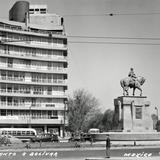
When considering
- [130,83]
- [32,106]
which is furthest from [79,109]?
[130,83]

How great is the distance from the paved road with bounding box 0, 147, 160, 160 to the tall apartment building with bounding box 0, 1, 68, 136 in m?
60.2

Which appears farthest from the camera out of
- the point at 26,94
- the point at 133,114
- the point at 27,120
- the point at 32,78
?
the point at 32,78

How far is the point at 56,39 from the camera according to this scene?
10219 centimetres

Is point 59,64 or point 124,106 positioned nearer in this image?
point 124,106

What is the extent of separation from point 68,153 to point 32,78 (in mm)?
67345

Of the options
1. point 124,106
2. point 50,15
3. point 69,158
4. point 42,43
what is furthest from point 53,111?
point 69,158

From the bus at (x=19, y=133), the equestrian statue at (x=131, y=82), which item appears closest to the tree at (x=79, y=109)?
the bus at (x=19, y=133)

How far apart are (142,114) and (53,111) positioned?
4984 centimetres

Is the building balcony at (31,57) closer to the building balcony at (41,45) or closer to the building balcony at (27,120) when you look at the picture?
the building balcony at (41,45)

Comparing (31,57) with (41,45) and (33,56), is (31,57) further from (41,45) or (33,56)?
(41,45)

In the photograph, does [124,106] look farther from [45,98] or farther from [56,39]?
[56,39]

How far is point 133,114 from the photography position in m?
48.8

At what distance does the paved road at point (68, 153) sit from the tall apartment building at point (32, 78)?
198 ft

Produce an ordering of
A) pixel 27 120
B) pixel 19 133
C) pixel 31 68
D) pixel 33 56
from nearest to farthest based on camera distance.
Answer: pixel 19 133 < pixel 27 120 < pixel 31 68 < pixel 33 56
